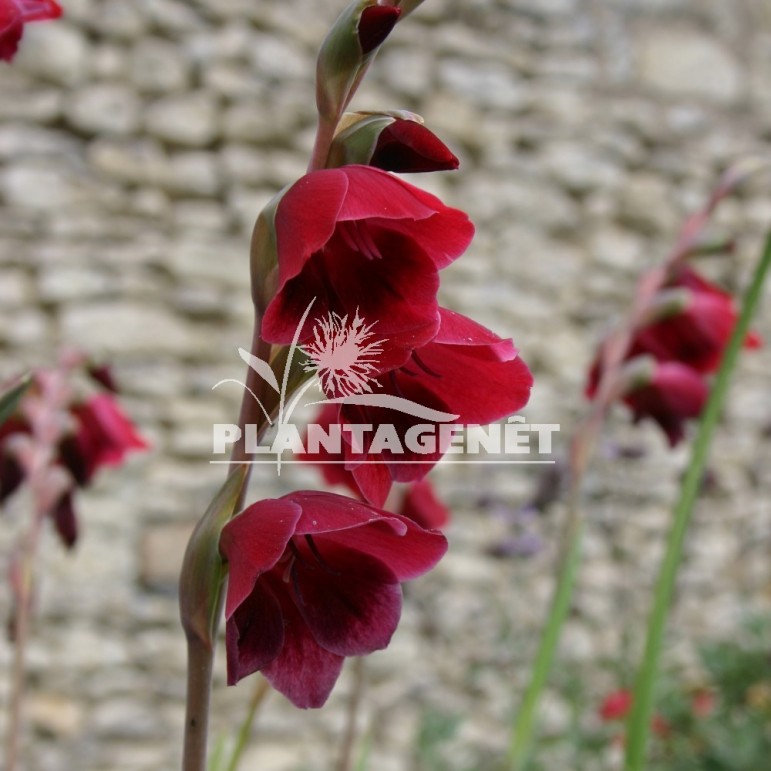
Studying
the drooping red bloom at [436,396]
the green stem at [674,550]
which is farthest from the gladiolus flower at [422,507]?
the drooping red bloom at [436,396]

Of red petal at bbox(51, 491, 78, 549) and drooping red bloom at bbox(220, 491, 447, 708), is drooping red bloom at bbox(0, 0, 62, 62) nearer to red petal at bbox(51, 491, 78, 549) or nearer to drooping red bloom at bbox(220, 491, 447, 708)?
drooping red bloom at bbox(220, 491, 447, 708)

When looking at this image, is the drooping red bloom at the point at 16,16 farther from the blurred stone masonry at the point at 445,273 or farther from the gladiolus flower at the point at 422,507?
the blurred stone masonry at the point at 445,273

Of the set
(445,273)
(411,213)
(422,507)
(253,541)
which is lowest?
(445,273)

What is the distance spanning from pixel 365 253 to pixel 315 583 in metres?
0.14

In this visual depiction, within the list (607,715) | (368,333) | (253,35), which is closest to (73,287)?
(253,35)

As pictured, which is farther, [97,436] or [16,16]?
[97,436]

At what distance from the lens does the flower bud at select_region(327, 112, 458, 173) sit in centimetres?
35

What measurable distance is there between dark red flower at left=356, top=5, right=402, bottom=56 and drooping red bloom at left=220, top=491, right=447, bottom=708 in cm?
18

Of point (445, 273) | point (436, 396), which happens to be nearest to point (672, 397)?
point (436, 396)

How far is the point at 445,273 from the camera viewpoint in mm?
3020

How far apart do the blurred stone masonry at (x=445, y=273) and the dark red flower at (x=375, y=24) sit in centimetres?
163

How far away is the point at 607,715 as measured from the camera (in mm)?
1779

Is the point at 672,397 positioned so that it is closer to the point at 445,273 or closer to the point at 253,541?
the point at 253,541

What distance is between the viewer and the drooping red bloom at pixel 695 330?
0.89 m
